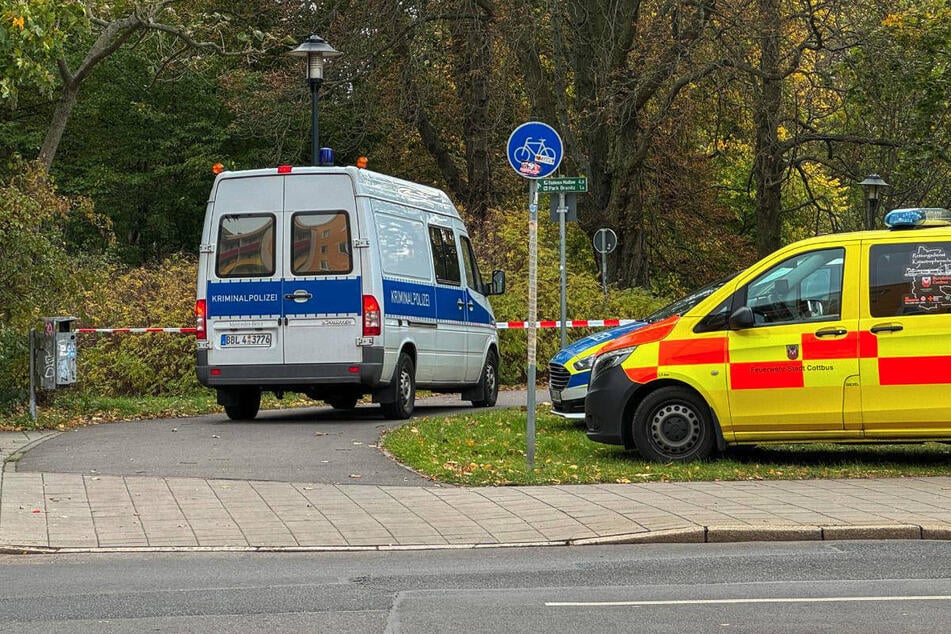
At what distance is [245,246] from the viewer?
1723 cm

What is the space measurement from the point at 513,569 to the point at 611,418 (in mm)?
4558

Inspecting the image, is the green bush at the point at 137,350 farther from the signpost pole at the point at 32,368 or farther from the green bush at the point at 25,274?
the signpost pole at the point at 32,368

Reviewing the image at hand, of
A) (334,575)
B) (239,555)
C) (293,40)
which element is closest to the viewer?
(334,575)

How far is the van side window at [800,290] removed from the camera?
1242 centimetres

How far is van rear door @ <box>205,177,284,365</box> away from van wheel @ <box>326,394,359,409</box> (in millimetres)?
1711

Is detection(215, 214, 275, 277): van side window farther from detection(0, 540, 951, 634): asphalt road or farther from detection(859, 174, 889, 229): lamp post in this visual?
detection(859, 174, 889, 229): lamp post

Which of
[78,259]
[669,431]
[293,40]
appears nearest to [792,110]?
[293,40]

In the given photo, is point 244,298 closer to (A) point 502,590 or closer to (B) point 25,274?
(B) point 25,274

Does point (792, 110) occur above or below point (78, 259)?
above

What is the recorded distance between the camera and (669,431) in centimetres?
1280

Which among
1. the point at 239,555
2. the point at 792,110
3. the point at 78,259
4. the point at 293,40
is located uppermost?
the point at 293,40

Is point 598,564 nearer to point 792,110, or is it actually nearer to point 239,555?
point 239,555

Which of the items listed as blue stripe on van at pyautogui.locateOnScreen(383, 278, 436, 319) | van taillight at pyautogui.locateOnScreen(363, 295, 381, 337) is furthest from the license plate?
blue stripe on van at pyautogui.locateOnScreen(383, 278, 436, 319)

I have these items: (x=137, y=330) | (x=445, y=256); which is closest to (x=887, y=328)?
(x=445, y=256)
